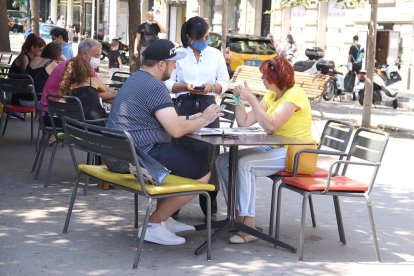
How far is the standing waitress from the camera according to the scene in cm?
755

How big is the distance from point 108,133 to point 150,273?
104 cm

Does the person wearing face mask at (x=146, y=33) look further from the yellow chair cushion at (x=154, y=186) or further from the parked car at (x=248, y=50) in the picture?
the yellow chair cushion at (x=154, y=186)

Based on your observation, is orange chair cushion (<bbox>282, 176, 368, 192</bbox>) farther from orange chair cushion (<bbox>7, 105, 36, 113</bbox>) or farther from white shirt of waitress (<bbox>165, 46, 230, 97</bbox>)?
orange chair cushion (<bbox>7, 105, 36, 113</bbox>)

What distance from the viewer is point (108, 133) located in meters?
6.11

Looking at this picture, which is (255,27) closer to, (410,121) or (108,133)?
(410,121)

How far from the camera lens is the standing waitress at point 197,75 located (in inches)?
297

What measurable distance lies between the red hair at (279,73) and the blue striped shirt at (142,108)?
878 mm

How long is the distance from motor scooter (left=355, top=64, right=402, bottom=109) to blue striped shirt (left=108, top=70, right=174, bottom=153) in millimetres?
15973

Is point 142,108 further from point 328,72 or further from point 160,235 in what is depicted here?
point 328,72

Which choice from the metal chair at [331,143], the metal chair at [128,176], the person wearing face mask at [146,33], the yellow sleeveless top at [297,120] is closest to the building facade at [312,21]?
the person wearing face mask at [146,33]

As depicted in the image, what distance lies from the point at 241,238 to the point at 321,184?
2.55 feet

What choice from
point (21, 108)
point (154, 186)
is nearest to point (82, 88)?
point (21, 108)

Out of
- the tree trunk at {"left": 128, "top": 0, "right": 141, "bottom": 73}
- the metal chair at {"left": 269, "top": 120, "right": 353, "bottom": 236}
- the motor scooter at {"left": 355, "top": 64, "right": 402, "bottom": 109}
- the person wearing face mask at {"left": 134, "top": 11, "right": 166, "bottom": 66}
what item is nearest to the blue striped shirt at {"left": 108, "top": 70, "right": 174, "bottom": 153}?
the metal chair at {"left": 269, "top": 120, "right": 353, "bottom": 236}

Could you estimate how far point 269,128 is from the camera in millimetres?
6668
